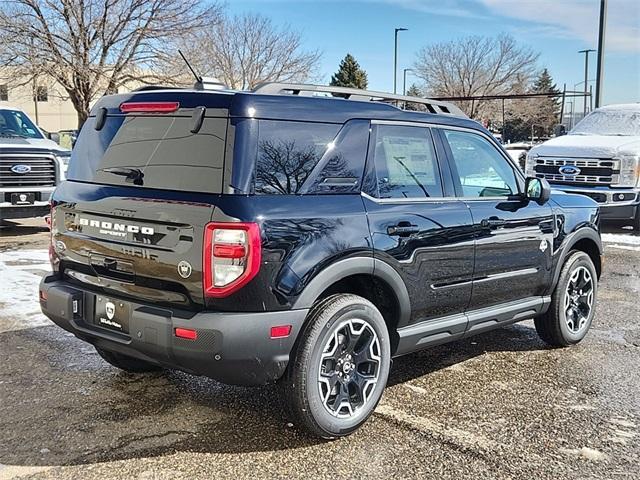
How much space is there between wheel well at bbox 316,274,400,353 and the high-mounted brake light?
52.6 inches

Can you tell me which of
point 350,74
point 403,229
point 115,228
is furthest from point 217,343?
point 350,74

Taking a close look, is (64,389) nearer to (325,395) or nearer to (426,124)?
(325,395)

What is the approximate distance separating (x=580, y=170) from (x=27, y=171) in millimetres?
9381

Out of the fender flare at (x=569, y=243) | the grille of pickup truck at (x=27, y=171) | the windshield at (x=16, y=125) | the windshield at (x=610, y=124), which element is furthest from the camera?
the windshield at (x=610, y=124)

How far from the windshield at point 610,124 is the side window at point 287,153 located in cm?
1058

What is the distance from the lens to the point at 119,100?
393cm

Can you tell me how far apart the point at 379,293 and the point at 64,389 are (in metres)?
2.18

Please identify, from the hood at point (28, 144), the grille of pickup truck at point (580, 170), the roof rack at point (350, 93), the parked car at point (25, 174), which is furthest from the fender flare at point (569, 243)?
the hood at point (28, 144)

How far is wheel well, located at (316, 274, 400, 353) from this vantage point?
3.83m

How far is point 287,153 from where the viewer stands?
3506 mm

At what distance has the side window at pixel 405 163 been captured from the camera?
3.99 metres

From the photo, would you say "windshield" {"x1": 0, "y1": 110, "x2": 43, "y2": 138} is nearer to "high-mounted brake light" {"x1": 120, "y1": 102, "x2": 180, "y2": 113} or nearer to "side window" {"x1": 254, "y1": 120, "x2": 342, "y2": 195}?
"high-mounted brake light" {"x1": 120, "y1": 102, "x2": 180, "y2": 113}

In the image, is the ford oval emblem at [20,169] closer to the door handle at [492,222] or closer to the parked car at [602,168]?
the door handle at [492,222]

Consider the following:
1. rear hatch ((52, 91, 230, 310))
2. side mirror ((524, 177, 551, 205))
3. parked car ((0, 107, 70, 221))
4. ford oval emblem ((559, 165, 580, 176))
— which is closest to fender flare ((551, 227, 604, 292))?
side mirror ((524, 177, 551, 205))
